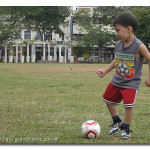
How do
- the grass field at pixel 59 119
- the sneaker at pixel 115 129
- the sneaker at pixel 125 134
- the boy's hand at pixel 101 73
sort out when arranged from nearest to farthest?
the grass field at pixel 59 119, the sneaker at pixel 125 134, the sneaker at pixel 115 129, the boy's hand at pixel 101 73

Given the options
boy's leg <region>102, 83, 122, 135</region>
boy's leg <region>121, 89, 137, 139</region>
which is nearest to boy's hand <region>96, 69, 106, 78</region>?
boy's leg <region>102, 83, 122, 135</region>

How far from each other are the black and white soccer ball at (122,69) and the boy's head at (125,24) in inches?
15.1

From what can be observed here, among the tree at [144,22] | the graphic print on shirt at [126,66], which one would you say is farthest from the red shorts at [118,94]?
the tree at [144,22]

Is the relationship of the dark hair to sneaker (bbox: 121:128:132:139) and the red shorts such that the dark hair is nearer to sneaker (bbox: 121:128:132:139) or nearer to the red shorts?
the red shorts

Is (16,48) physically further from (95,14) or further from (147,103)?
(147,103)

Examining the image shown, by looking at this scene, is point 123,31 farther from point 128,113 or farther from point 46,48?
point 46,48

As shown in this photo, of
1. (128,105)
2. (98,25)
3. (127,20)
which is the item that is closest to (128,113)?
(128,105)

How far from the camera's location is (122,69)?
175 inches

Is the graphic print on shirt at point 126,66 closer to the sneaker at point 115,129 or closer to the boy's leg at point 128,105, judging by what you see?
the boy's leg at point 128,105

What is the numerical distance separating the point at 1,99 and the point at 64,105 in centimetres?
183

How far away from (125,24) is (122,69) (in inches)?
23.5

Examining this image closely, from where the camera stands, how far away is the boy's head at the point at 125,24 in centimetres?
432

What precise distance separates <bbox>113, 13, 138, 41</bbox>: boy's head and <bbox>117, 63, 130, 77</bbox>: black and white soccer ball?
38cm

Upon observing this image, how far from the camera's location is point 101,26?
51969 mm
